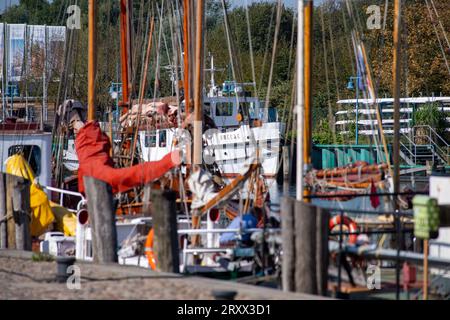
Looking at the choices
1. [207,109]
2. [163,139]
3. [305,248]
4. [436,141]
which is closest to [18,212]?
[305,248]

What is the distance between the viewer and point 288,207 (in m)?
14.2

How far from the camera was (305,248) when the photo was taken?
1407cm

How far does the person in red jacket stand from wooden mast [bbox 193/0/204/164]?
0.49 metres

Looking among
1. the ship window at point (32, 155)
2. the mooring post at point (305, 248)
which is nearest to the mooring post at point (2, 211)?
the ship window at point (32, 155)

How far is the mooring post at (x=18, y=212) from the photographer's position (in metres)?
19.1

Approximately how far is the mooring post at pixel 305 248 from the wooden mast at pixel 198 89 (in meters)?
7.19

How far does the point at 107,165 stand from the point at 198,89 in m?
2.37

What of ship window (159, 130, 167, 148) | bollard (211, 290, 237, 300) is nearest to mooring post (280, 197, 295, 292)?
bollard (211, 290, 237, 300)

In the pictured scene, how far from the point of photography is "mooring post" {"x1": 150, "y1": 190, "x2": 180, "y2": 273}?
15562mm

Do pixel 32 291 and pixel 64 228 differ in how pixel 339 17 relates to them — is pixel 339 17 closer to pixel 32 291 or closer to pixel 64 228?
pixel 64 228

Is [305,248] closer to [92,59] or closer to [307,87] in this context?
[307,87]

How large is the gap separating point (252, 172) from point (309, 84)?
2776mm

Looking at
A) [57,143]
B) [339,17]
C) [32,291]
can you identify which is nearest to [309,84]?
[32,291]
